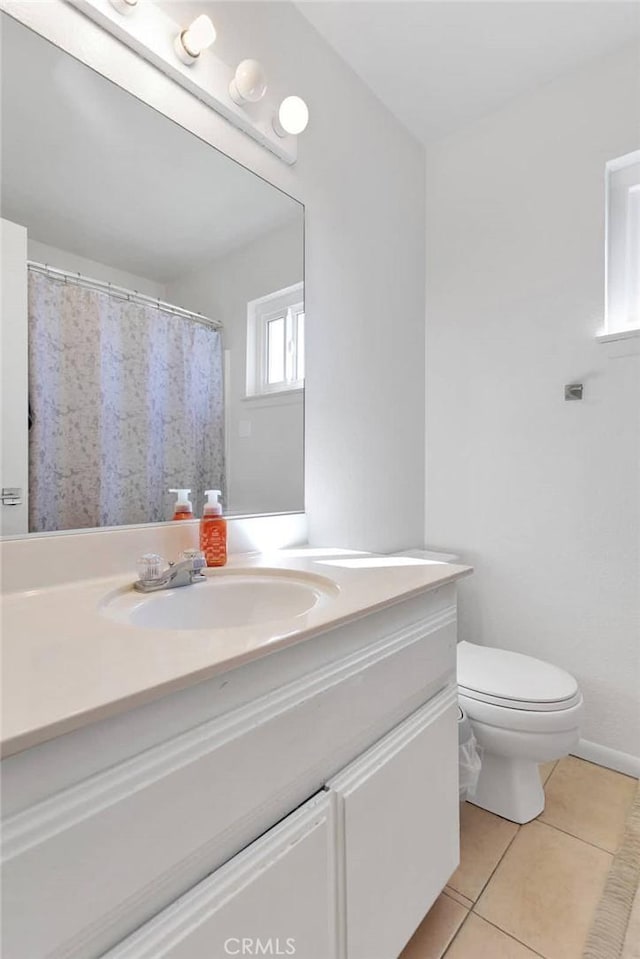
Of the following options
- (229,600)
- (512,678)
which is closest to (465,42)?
(229,600)

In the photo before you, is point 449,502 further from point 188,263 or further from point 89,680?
point 89,680

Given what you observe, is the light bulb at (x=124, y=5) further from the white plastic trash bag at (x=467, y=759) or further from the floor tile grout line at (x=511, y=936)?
the floor tile grout line at (x=511, y=936)

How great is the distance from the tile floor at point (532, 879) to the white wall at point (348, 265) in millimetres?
963

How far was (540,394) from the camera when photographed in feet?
5.84

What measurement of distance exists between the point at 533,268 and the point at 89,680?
198cm

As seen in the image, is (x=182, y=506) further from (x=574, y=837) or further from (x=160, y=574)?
(x=574, y=837)

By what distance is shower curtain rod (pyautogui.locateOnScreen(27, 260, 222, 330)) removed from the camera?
91 cm

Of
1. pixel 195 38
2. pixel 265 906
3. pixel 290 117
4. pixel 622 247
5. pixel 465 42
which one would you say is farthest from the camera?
pixel 622 247

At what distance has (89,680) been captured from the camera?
19.2 inches

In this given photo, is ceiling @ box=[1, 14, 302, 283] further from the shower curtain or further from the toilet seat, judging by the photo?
the toilet seat

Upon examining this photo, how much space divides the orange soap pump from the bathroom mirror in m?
0.09

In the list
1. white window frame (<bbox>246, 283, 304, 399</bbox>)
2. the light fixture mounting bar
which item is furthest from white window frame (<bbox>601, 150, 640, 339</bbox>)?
the light fixture mounting bar

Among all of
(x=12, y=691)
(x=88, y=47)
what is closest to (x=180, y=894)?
(x=12, y=691)

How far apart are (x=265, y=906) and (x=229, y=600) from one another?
0.49 metres
